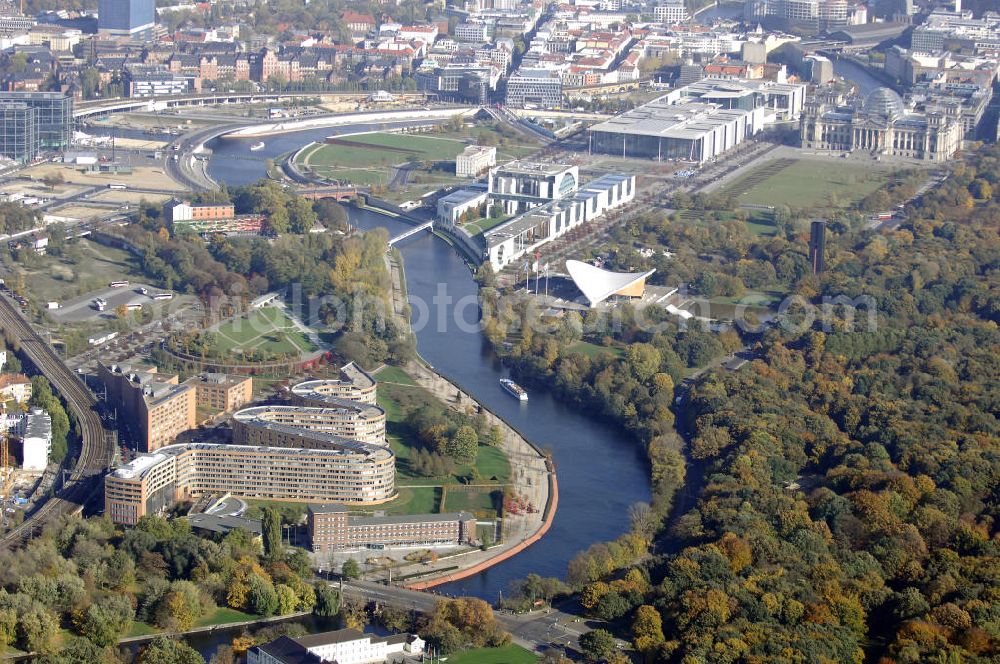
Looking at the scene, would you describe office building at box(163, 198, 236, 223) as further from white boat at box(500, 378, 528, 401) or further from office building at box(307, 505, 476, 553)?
office building at box(307, 505, 476, 553)

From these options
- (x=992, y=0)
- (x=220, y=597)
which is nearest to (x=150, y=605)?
(x=220, y=597)

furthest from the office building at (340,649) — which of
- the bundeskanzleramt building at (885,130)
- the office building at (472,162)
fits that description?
the bundeskanzleramt building at (885,130)

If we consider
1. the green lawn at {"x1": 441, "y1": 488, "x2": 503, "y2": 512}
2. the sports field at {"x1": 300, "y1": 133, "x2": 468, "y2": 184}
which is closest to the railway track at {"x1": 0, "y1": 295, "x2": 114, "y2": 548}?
the green lawn at {"x1": 441, "y1": 488, "x2": 503, "y2": 512}

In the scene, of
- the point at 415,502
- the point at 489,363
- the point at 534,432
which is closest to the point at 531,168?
the point at 489,363

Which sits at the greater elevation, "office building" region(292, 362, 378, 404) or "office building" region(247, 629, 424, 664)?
"office building" region(292, 362, 378, 404)

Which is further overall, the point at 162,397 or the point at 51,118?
the point at 51,118

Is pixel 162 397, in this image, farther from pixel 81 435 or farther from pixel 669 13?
pixel 669 13

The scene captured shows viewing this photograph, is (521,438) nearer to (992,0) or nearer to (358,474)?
(358,474)
